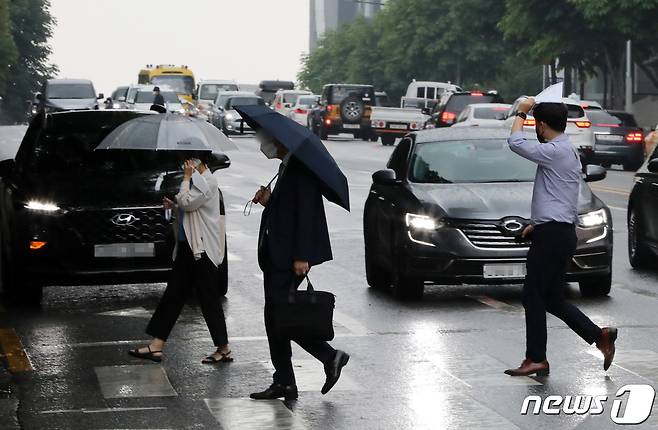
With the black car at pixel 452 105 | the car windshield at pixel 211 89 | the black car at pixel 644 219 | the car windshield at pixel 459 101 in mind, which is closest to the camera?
the black car at pixel 644 219

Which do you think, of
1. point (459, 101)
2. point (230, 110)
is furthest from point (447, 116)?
point (230, 110)

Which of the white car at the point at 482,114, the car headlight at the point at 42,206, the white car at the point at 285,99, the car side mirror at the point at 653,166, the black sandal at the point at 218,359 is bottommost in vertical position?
the white car at the point at 285,99

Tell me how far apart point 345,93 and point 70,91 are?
10.3 meters

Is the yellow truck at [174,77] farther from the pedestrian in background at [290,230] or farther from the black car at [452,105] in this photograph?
the pedestrian in background at [290,230]

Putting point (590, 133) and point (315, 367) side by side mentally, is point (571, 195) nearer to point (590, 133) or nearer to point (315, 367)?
point (315, 367)

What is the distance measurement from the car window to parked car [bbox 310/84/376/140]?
42892mm

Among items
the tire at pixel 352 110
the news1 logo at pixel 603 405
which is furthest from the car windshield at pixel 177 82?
the news1 logo at pixel 603 405

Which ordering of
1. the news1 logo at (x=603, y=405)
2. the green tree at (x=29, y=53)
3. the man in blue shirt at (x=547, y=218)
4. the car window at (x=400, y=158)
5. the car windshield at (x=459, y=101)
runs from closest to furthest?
the news1 logo at (x=603, y=405) → the man in blue shirt at (x=547, y=218) → the car window at (x=400, y=158) → the car windshield at (x=459, y=101) → the green tree at (x=29, y=53)

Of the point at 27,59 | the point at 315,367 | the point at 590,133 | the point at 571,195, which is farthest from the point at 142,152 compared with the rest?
the point at 27,59

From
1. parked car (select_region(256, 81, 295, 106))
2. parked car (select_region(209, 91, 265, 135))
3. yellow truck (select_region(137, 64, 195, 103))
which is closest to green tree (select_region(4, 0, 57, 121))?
parked car (select_region(256, 81, 295, 106))

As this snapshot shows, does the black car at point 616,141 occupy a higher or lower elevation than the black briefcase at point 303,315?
lower

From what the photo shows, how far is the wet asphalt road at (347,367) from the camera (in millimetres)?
8867

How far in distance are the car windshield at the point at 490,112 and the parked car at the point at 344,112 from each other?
15.9 metres

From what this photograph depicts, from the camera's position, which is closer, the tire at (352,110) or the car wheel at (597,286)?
the car wheel at (597,286)
